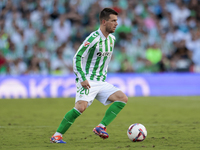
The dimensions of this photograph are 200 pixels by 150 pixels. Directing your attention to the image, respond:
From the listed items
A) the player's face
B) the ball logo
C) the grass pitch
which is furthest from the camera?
the ball logo

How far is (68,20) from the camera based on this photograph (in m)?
17.2

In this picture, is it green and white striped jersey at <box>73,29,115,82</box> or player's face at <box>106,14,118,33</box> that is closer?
green and white striped jersey at <box>73,29,115,82</box>

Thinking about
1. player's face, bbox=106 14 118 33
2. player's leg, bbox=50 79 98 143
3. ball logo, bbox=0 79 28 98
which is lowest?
ball logo, bbox=0 79 28 98

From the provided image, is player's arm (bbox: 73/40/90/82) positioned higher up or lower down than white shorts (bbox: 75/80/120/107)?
higher up

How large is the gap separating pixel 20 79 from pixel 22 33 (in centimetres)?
285

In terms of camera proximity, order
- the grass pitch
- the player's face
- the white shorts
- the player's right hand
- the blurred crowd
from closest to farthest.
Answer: the grass pitch < the player's right hand < the white shorts < the player's face < the blurred crowd

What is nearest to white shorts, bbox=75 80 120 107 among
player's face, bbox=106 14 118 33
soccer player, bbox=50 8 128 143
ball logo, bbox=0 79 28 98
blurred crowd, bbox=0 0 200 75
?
soccer player, bbox=50 8 128 143

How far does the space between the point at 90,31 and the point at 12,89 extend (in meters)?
4.53

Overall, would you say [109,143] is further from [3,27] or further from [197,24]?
[197,24]

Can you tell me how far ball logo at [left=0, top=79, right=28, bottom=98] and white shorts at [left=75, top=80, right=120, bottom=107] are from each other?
29.7 feet

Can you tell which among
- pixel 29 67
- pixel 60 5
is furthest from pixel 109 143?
pixel 60 5

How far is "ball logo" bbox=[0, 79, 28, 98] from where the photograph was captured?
14.3 m

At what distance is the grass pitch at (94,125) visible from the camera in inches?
208

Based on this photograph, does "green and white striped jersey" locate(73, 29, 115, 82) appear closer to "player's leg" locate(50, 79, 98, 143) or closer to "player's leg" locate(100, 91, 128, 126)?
"player's leg" locate(50, 79, 98, 143)
